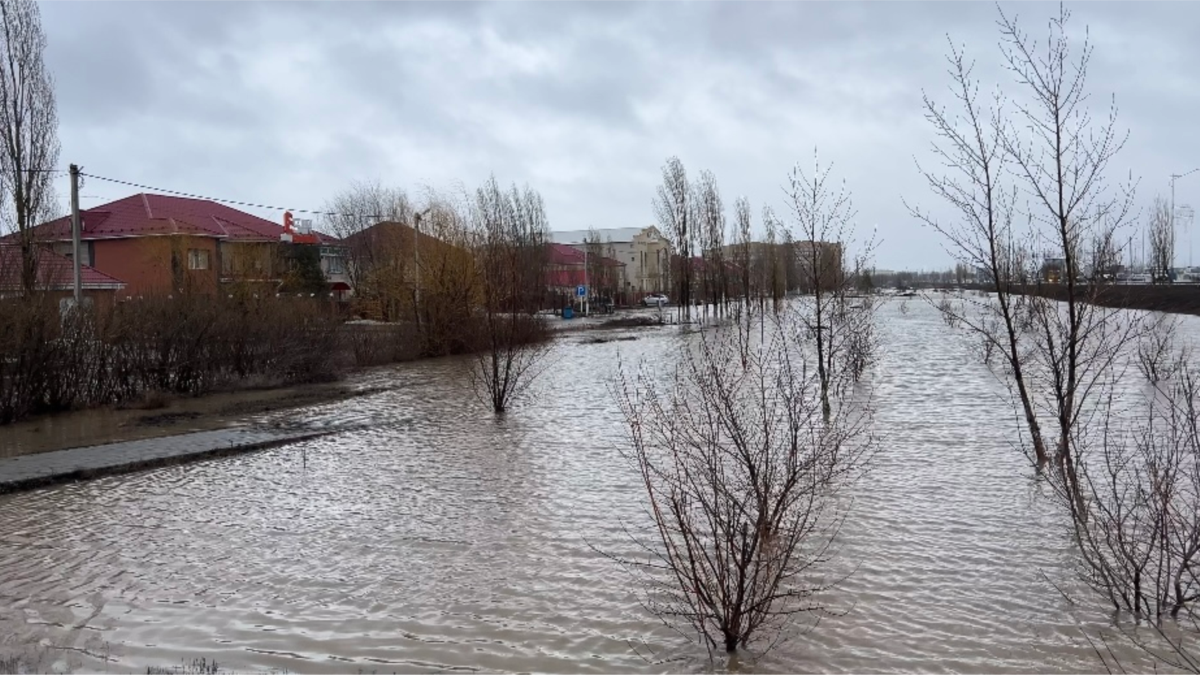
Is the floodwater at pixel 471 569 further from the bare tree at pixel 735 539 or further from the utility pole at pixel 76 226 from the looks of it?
the utility pole at pixel 76 226

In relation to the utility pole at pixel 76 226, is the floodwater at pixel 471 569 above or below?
below

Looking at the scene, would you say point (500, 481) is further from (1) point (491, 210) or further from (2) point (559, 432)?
(1) point (491, 210)

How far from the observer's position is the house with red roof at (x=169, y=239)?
116ft

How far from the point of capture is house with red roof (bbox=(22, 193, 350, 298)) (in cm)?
3525

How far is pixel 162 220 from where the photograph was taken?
139 ft

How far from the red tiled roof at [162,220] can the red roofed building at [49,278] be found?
210 inches

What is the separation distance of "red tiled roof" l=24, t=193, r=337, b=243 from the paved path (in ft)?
94.9

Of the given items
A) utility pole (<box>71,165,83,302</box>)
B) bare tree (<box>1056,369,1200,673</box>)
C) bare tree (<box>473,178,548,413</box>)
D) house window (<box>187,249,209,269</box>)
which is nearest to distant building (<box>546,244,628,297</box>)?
house window (<box>187,249,209,269</box>)

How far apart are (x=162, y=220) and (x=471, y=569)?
4072cm

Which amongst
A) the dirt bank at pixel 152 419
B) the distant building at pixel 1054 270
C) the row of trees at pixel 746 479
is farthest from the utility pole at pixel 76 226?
the distant building at pixel 1054 270

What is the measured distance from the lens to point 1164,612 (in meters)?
5.70

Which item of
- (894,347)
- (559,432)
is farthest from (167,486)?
(894,347)

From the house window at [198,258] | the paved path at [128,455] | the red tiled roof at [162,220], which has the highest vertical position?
the red tiled roof at [162,220]

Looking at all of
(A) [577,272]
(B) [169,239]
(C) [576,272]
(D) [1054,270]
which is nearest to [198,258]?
(B) [169,239]
